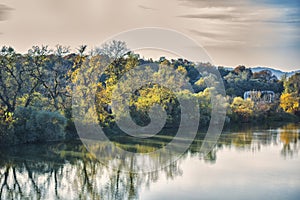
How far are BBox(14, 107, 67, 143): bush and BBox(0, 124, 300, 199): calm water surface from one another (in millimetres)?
520

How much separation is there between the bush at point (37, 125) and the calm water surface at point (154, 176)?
520 millimetres

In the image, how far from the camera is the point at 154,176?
10.4 meters

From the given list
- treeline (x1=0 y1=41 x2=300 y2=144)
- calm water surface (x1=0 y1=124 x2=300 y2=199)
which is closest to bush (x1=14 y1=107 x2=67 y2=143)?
treeline (x1=0 y1=41 x2=300 y2=144)

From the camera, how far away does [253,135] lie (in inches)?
711

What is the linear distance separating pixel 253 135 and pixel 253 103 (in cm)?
619

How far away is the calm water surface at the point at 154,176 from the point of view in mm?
8914

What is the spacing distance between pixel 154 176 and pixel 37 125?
17.3 ft

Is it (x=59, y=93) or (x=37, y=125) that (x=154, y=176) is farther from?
(x=59, y=93)

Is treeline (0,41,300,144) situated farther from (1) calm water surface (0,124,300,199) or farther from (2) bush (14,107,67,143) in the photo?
(1) calm water surface (0,124,300,199)

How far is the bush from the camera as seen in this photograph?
543 inches

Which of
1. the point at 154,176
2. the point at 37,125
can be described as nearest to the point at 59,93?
the point at 37,125

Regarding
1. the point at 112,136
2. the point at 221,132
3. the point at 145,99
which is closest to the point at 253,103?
the point at 221,132

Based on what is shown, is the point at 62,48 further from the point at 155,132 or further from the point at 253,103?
the point at 253,103

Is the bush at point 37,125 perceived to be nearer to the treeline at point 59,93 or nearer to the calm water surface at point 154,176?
the treeline at point 59,93
